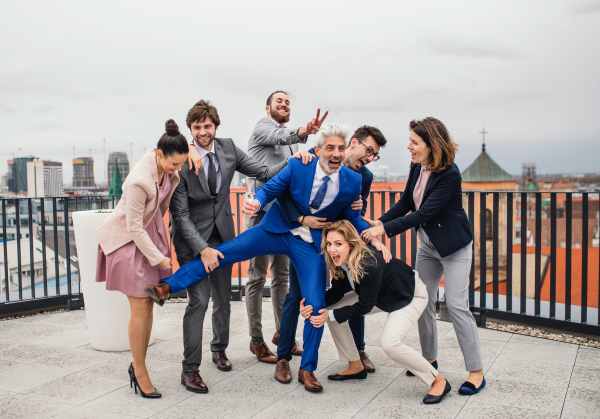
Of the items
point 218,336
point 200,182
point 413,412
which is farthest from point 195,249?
point 413,412

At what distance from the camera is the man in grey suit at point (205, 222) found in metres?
3.29

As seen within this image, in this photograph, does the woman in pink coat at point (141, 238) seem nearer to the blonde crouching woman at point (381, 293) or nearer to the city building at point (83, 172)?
the blonde crouching woman at point (381, 293)

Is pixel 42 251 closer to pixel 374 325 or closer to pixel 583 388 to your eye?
pixel 374 325

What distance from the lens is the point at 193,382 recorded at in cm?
325

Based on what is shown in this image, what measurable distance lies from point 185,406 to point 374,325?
7.82 ft

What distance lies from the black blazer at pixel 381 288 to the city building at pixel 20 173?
62.2 m

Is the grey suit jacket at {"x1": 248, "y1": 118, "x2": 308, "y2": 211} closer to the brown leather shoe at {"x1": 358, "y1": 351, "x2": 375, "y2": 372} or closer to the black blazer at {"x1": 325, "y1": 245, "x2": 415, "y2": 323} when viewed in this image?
the black blazer at {"x1": 325, "y1": 245, "x2": 415, "y2": 323}

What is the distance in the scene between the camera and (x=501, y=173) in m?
64.3

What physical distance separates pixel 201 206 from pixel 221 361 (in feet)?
3.94

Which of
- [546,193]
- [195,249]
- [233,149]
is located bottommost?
[195,249]

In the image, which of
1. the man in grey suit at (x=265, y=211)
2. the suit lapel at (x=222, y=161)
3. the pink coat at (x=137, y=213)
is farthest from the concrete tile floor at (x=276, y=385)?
the suit lapel at (x=222, y=161)

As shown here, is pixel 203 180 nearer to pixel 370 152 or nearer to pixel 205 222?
pixel 205 222

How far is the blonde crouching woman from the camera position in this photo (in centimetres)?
306

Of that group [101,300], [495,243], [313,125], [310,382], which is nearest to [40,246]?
[101,300]
